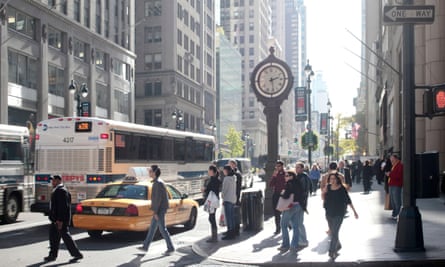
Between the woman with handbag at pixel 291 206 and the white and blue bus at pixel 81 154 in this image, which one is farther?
Result: the white and blue bus at pixel 81 154

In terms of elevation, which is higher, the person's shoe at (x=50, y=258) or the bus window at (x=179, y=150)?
the bus window at (x=179, y=150)

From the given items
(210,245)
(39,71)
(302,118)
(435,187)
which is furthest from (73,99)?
(435,187)

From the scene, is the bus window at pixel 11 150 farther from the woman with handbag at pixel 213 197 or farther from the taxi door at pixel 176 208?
the woman with handbag at pixel 213 197

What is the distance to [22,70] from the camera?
41.9m

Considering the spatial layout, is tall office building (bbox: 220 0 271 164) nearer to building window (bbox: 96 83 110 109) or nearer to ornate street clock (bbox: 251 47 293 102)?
building window (bbox: 96 83 110 109)

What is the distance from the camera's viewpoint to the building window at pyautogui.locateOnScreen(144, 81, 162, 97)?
75312mm

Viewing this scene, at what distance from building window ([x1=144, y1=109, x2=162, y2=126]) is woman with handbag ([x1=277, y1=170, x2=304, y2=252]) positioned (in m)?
63.2

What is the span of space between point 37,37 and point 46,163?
1063 inches

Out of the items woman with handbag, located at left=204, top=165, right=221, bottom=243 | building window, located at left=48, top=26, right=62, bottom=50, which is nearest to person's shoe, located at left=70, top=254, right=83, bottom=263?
woman with handbag, located at left=204, top=165, right=221, bottom=243

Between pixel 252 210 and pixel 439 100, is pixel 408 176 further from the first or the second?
pixel 252 210

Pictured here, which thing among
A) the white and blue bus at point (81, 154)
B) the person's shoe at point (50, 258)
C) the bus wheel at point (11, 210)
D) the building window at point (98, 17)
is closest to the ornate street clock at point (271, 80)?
the white and blue bus at point (81, 154)

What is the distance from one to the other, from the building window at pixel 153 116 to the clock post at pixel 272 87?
Answer: 179ft

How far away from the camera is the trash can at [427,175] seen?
1120 centimetres

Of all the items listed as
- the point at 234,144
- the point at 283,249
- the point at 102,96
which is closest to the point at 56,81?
the point at 102,96
